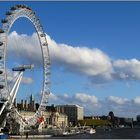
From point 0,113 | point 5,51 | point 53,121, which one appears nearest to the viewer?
point 5,51

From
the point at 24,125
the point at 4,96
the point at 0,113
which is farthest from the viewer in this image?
the point at 24,125

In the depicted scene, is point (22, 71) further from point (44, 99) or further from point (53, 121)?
point (53, 121)

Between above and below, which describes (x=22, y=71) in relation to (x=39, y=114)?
above

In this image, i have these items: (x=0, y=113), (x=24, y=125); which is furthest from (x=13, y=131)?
(x=0, y=113)

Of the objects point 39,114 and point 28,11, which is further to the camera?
point 39,114

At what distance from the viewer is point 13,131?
8975cm

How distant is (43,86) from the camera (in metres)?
83.1

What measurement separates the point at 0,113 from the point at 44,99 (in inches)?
320

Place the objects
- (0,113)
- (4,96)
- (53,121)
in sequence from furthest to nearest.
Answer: (53,121) → (0,113) → (4,96)

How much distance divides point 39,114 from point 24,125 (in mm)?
3737

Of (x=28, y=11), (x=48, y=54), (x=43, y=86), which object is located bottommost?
(x=43, y=86)

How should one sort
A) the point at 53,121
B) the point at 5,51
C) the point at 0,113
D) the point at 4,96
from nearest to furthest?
the point at 5,51 → the point at 4,96 → the point at 0,113 → the point at 53,121

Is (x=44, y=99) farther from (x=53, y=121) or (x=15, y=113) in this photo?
(x=53, y=121)

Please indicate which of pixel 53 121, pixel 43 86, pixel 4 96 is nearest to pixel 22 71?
pixel 43 86
